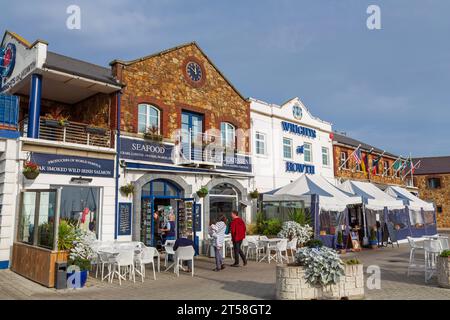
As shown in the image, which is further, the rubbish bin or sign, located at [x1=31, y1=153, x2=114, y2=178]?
sign, located at [x1=31, y1=153, x2=114, y2=178]

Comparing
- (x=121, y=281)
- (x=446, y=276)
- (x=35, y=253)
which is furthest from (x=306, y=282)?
(x=35, y=253)

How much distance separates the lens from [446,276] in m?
8.36

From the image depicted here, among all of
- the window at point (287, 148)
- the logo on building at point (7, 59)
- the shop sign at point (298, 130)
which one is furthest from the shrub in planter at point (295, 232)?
the logo on building at point (7, 59)

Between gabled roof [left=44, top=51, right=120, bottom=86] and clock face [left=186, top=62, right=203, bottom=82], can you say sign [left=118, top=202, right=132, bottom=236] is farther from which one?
clock face [left=186, top=62, right=203, bottom=82]

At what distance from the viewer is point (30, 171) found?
10.8m

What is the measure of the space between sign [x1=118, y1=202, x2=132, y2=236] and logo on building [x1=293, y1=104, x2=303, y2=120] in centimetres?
1204

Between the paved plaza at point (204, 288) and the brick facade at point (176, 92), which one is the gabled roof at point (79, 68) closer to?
the brick facade at point (176, 92)

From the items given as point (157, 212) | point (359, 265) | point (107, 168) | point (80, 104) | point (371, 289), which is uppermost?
point (80, 104)

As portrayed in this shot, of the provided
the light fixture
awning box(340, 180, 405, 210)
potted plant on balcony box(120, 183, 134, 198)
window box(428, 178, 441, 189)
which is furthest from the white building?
window box(428, 178, 441, 189)

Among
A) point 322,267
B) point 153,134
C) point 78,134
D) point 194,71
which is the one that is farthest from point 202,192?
point 322,267

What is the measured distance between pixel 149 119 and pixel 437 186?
1587 inches

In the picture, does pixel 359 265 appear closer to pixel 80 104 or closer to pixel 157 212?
pixel 157 212

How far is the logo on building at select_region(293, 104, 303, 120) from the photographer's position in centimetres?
2189
